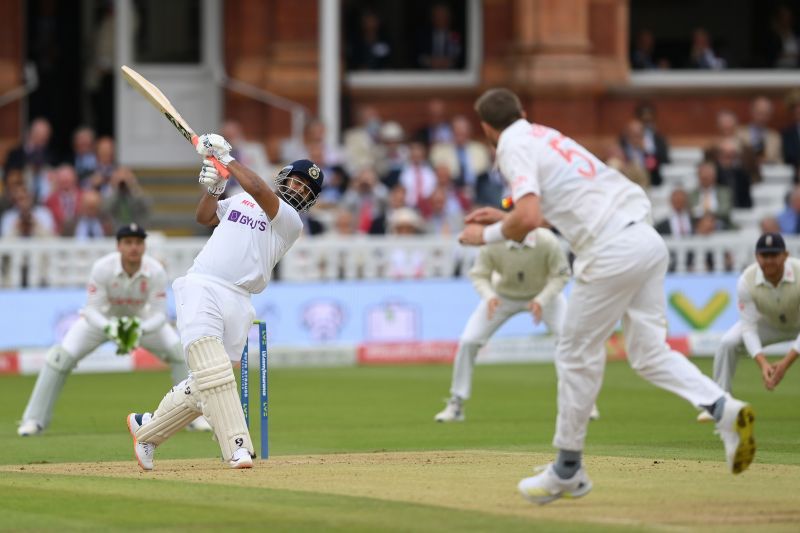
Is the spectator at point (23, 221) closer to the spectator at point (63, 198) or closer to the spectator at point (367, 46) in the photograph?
the spectator at point (63, 198)

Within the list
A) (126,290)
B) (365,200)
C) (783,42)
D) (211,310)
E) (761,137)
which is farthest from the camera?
(783,42)

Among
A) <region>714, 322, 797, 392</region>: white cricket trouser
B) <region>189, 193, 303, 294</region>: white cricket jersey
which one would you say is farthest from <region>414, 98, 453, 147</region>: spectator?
<region>189, 193, 303, 294</region>: white cricket jersey

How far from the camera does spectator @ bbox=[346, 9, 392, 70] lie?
24078 millimetres

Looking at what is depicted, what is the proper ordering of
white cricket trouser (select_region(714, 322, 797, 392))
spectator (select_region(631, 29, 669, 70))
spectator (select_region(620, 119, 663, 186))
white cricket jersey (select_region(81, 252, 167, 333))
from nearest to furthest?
white cricket trouser (select_region(714, 322, 797, 392)) < white cricket jersey (select_region(81, 252, 167, 333)) < spectator (select_region(620, 119, 663, 186)) < spectator (select_region(631, 29, 669, 70))

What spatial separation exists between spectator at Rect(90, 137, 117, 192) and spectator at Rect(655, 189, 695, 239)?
22.6ft

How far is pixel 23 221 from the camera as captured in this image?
1981 centimetres

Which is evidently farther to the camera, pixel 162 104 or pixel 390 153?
pixel 390 153

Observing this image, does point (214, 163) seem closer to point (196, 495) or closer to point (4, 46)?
point (196, 495)

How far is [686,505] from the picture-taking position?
27.5 ft

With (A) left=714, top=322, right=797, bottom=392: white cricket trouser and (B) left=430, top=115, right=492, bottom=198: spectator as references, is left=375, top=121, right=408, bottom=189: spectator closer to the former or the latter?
(B) left=430, top=115, right=492, bottom=198: spectator

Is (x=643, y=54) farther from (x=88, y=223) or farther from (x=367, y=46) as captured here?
(x=88, y=223)

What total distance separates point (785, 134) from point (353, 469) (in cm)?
1418

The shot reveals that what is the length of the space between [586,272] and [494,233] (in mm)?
518

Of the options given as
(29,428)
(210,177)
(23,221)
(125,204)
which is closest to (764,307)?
(210,177)
